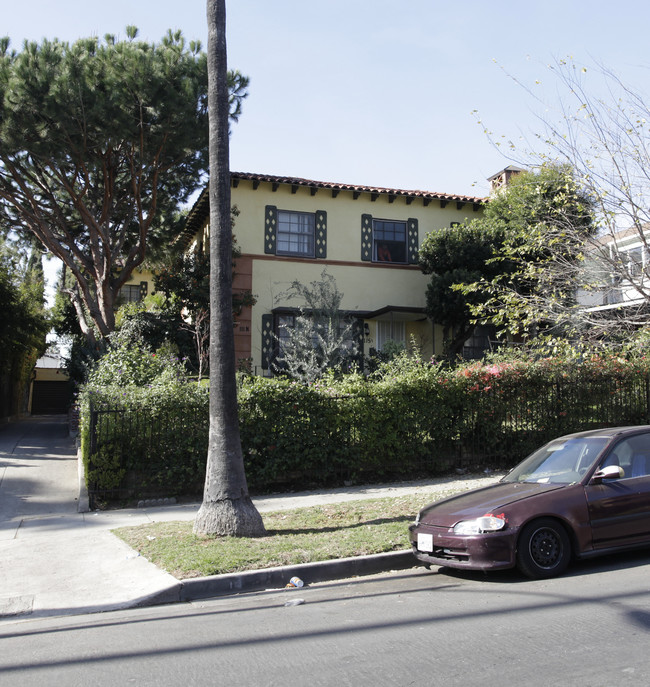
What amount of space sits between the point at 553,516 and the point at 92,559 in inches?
205

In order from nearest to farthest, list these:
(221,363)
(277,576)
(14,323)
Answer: (277,576)
(221,363)
(14,323)

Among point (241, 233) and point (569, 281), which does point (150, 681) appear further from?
point (241, 233)

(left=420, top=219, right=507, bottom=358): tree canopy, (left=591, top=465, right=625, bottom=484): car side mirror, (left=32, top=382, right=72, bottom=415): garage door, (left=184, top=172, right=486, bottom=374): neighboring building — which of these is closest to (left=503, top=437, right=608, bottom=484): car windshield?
(left=591, top=465, right=625, bottom=484): car side mirror

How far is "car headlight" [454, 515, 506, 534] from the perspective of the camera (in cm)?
626

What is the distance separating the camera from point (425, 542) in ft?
22.2

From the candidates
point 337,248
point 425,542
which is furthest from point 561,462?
point 337,248

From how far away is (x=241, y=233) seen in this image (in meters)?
20.2

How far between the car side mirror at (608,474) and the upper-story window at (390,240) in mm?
15249

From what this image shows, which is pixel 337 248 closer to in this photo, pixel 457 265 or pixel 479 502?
pixel 457 265

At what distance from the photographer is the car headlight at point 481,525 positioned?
626 centimetres

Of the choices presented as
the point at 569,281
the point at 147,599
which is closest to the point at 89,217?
the point at 569,281

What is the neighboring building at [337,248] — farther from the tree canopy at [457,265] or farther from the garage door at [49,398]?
the garage door at [49,398]

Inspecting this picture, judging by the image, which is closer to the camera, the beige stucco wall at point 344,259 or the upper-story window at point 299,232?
the beige stucco wall at point 344,259

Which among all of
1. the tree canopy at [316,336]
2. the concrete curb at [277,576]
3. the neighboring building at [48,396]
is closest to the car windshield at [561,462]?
the concrete curb at [277,576]
